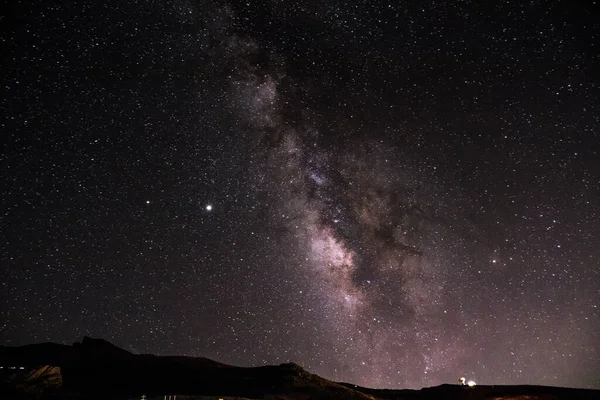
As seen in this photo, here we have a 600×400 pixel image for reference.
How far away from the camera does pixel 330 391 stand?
11156 millimetres

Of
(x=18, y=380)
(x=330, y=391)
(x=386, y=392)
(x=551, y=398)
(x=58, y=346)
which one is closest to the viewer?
(x=18, y=380)

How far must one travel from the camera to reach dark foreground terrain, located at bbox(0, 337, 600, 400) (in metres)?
9.45

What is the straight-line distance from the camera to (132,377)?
11.3m

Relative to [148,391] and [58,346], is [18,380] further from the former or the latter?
[58,346]

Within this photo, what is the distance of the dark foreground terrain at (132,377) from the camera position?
9453 millimetres

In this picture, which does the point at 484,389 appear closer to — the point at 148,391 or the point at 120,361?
the point at 148,391

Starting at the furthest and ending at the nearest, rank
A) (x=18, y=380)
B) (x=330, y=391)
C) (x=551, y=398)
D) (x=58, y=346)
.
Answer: (x=551, y=398) → (x=58, y=346) → (x=330, y=391) → (x=18, y=380)

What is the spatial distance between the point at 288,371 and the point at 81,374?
6015mm

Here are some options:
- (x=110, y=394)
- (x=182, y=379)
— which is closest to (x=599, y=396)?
(x=182, y=379)

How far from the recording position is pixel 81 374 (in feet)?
36.4

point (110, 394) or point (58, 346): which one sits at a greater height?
point (58, 346)

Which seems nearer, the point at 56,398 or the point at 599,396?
the point at 56,398

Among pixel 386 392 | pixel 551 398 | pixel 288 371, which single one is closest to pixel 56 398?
pixel 288 371

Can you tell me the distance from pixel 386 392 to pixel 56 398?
11838 mm
